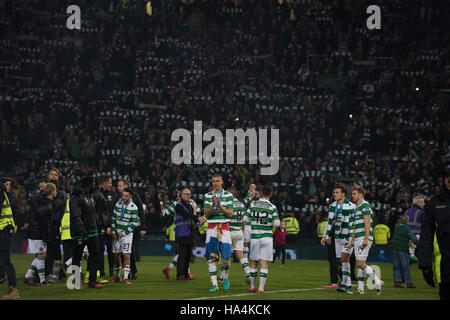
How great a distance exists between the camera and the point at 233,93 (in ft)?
131

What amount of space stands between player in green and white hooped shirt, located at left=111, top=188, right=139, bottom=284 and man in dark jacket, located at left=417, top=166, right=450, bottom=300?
10185 mm

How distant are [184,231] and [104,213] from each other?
2.47 meters

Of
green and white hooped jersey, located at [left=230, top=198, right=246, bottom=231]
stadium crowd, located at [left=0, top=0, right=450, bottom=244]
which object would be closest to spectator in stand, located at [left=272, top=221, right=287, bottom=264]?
stadium crowd, located at [left=0, top=0, right=450, bottom=244]

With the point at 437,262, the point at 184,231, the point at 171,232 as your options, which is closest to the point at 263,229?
the point at 184,231

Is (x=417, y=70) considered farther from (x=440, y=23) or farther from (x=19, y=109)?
(x=19, y=109)

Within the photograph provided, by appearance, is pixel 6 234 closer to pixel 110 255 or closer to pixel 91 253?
pixel 91 253

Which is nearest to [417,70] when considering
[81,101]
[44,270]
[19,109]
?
[81,101]

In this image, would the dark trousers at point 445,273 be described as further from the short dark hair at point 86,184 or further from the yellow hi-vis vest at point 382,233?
the yellow hi-vis vest at point 382,233

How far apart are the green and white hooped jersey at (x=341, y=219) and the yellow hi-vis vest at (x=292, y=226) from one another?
13884 mm

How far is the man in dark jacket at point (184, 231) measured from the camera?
19.5 m

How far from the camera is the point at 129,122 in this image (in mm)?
38594

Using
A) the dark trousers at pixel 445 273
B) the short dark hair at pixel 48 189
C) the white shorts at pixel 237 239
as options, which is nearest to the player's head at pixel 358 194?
the white shorts at pixel 237 239

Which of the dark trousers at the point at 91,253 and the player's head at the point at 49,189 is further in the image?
the player's head at the point at 49,189

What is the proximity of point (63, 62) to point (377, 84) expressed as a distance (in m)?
18.3
